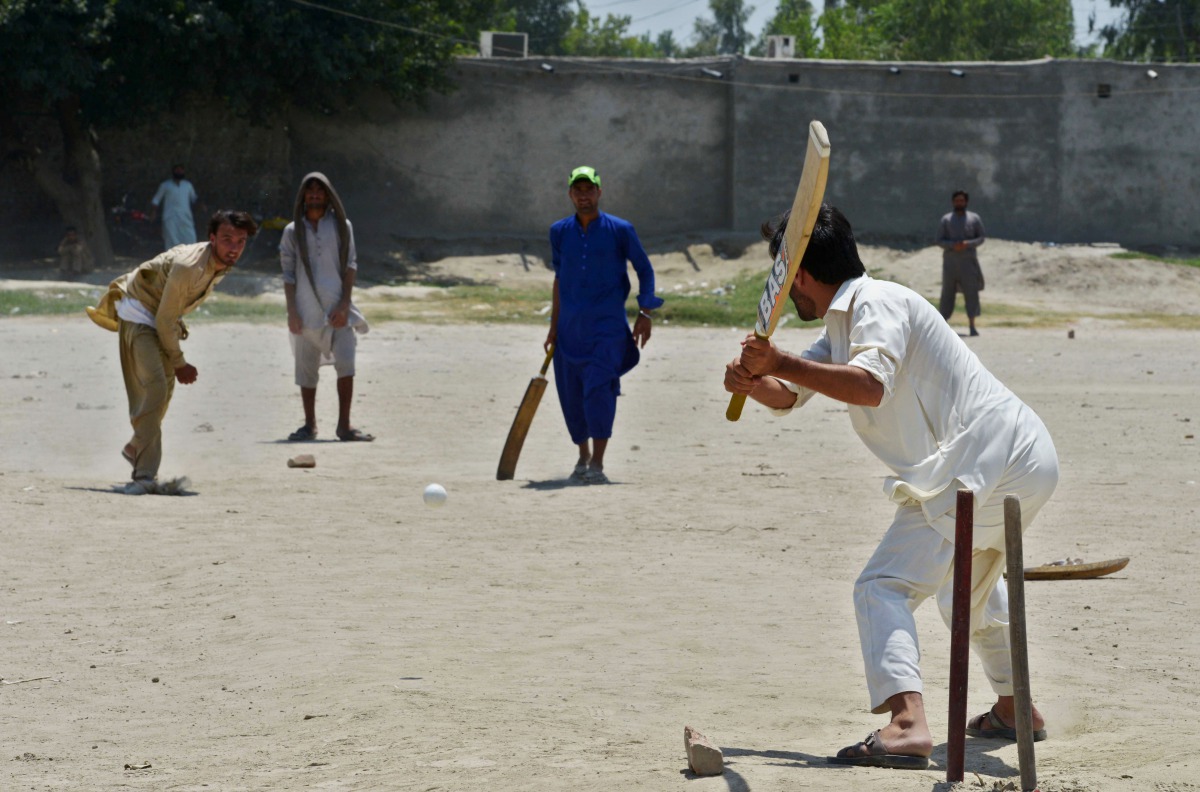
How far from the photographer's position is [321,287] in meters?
10.6

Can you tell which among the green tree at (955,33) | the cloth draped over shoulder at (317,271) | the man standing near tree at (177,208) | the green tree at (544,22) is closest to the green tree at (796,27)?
the green tree at (955,33)

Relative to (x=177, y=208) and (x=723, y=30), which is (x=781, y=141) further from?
(x=723, y=30)

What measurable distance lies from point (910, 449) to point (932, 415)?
0.35 feet

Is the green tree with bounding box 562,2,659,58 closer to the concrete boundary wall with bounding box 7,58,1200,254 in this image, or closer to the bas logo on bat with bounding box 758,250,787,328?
the concrete boundary wall with bounding box 7,58,1200,254

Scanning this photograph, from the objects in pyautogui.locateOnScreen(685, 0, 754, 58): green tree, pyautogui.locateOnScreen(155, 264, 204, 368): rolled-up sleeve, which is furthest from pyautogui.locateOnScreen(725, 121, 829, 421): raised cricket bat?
pyautogui.locateOnScreen(685, 0, 754, 58): green tree

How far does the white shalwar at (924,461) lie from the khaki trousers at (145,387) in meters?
5.23

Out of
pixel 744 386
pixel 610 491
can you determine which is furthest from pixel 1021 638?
pixel 610 491

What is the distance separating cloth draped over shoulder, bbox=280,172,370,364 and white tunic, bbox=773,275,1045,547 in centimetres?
694

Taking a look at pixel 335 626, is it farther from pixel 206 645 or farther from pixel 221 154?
pixel 221 154

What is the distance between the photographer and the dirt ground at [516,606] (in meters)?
4.21

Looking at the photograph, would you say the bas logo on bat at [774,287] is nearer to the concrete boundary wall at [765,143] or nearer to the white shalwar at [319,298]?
the white shalwar at [319,298]

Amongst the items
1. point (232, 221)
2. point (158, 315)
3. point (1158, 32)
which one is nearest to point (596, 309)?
point (232, 221)

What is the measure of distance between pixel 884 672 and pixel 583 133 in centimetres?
2401

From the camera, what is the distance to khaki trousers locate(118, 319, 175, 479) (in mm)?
8391
